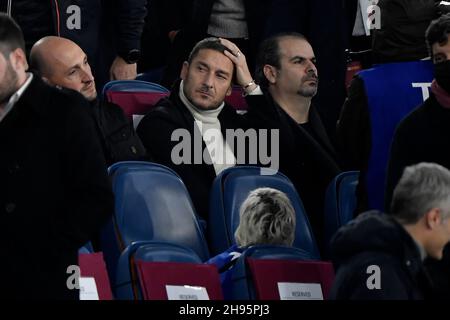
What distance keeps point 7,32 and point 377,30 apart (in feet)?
8.32

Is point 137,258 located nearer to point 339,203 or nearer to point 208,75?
point 339,203

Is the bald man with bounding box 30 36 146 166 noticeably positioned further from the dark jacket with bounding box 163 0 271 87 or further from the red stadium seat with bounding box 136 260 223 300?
the dark jacket with bounding box 163 0 271 87

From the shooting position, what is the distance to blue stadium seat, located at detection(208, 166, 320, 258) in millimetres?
5277

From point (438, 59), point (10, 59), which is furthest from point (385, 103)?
point (10, 59)

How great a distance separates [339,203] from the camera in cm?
562

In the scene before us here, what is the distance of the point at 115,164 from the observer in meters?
5.09

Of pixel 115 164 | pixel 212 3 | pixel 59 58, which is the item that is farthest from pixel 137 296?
pixel 212 3

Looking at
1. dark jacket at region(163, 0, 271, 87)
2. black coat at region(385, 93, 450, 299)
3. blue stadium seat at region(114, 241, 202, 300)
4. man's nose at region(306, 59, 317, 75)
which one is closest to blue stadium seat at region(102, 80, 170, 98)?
dark jacket at region(163, 0, 271, 87)

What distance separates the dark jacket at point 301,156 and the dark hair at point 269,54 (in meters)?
0.30

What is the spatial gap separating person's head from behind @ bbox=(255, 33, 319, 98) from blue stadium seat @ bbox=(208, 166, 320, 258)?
2.54ft

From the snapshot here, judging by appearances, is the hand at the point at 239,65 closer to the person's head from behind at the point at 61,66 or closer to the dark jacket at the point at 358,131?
the dark jacket at the point at 358,131

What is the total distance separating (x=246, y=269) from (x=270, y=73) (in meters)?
1.98
